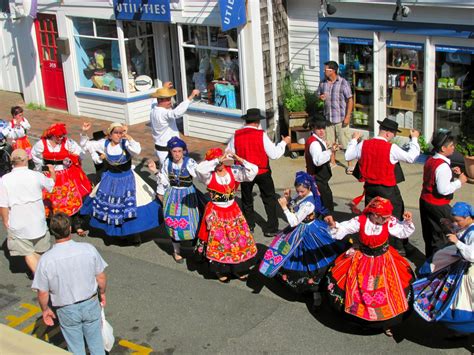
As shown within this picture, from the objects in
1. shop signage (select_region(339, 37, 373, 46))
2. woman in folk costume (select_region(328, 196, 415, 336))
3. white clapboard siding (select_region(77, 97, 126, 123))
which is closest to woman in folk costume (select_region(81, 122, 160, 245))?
woman in folk costume (select_region(328, 196, 415, 336))

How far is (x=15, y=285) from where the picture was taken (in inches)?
376

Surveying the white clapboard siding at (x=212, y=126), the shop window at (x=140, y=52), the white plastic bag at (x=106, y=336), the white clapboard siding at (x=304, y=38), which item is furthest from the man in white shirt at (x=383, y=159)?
Result: the shop window at (x=140, y=52)

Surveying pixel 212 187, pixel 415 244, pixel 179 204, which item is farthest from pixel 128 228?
pixel 415 244

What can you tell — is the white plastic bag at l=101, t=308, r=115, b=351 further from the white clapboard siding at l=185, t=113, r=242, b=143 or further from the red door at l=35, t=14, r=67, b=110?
the red door at l=35, t=14, r=67, b=110

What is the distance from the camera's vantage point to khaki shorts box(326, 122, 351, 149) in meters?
13.1

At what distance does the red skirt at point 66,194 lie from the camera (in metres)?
10.5

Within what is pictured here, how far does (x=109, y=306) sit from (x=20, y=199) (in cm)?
161

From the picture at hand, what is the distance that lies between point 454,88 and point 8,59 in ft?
42.1

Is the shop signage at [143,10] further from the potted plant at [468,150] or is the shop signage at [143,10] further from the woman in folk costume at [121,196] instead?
the potted plant at [468,150]

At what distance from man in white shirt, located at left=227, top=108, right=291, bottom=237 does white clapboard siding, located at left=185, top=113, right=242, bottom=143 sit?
4.27 metres

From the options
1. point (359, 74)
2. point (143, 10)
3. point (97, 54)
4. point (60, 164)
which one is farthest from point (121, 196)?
point (97, 54)

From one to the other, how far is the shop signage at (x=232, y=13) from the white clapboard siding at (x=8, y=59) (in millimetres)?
8114

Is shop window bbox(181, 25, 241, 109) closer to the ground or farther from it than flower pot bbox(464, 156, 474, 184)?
farther from it

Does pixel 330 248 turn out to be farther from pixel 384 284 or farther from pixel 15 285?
pixel 15 285
